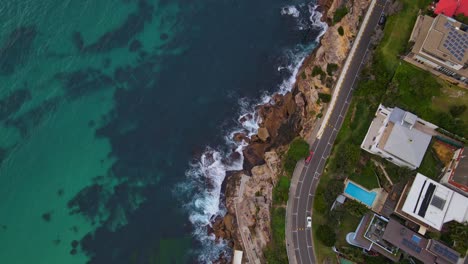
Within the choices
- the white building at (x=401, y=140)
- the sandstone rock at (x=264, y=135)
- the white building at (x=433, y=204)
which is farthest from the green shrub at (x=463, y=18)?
the sandstone rock at (x=264, y=135)

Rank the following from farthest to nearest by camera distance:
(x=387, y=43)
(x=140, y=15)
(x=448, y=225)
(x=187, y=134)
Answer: (x=140, y=15), (x=187, y=134), (x=387, y=43), (x=448, y=225)

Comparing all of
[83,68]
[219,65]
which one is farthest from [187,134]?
[83,68]

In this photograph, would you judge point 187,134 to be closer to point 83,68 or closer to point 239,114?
point 239,114

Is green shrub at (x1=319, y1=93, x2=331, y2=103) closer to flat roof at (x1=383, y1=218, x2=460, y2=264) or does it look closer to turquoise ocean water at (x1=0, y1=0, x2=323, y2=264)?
turquoise ocean water at (x1=0, y1=0, x2=323, y2=264)

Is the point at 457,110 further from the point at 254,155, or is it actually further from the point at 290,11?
the point at 290,11

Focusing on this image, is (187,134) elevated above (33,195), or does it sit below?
above

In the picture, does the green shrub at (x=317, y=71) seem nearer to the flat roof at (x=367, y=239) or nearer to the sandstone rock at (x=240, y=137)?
the sandstone rock at (x=240, y=137)

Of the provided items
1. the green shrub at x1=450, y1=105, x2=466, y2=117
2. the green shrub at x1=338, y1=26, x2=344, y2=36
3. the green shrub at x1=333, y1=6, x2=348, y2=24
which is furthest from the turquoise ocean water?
the green shrub at x1=450, y1=105, x2=466, y2=117
